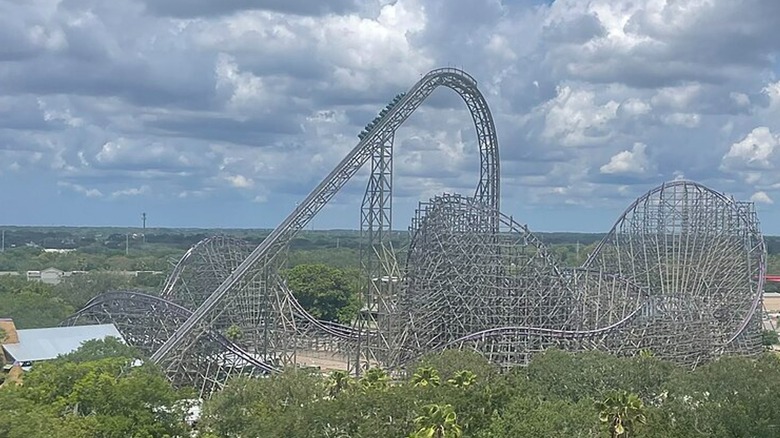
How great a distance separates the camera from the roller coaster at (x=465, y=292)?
120 feet

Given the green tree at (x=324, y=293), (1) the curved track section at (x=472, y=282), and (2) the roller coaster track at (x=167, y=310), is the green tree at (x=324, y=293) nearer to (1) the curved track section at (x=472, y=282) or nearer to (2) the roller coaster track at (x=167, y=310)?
(2) the roller coaster track at (x=167, y=310)

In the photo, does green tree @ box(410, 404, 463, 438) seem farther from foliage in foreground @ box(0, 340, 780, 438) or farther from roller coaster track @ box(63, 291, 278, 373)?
roller coaster track @ box(63, 291, 278, 373)

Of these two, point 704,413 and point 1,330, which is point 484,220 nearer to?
point 704,413

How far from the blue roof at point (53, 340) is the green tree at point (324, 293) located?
2875 centimetres

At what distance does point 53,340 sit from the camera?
41.4 m

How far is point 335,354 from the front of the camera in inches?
2019

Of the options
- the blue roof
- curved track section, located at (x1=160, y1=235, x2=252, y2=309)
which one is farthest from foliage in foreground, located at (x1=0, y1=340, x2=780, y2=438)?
curved track section, located at (x1=160, y1=235, x2=252, y2=309)

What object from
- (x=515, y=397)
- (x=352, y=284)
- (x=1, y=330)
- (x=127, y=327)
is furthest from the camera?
(x=352, y=284)

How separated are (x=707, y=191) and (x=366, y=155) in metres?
22.1

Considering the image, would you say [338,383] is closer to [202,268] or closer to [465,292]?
[465,292]

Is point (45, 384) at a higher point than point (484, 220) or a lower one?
lower

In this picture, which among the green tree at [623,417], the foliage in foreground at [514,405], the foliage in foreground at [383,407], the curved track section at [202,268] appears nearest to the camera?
the foliage in foreground at [383,407]

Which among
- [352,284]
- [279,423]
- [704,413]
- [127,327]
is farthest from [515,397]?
[352,284]

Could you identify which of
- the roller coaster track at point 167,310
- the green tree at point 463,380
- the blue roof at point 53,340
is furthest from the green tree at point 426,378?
the blue roof at point 53,340
